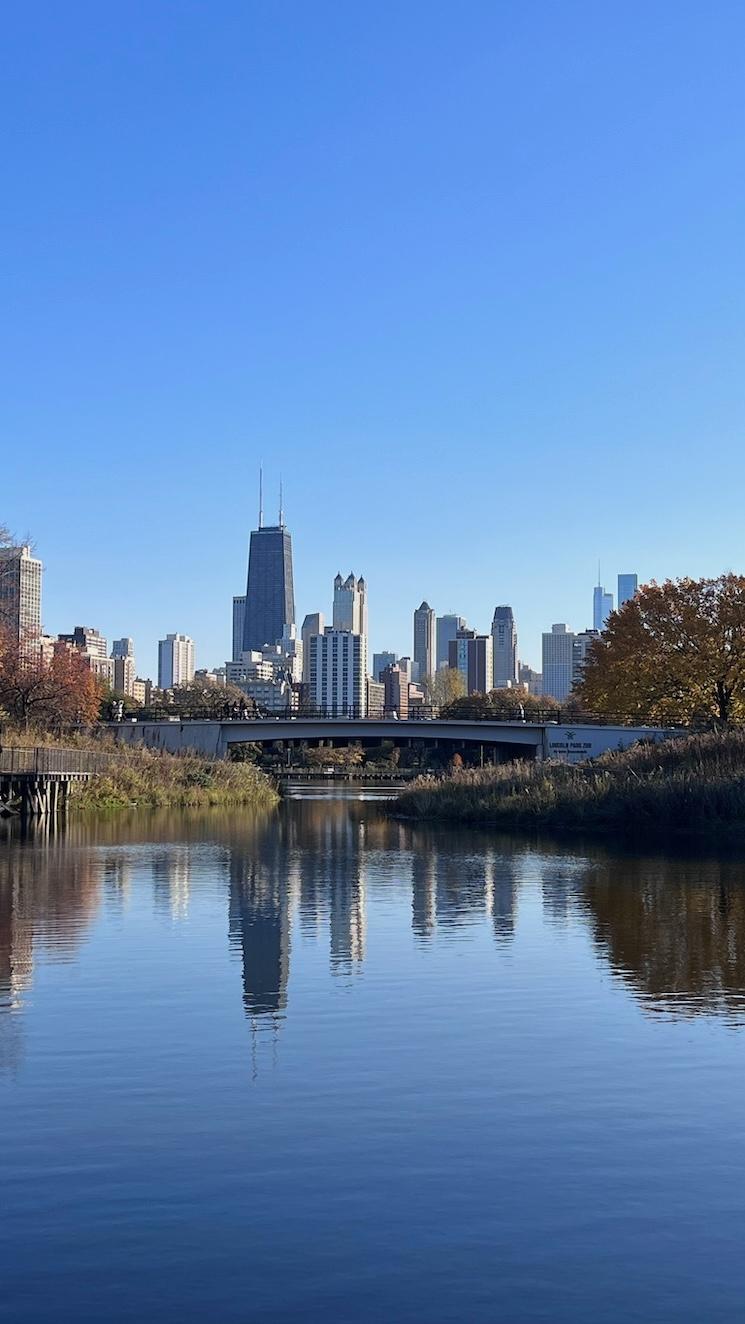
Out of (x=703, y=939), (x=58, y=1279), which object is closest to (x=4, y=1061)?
(x=58, y=1279)

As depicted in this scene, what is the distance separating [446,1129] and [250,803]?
69957 mm

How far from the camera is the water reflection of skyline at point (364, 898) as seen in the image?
18.2 meters

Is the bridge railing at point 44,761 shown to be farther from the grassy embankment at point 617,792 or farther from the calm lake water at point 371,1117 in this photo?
the calm lake water at point 371,1117

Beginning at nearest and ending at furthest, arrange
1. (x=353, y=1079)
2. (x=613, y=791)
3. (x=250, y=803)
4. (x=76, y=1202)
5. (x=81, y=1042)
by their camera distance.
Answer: (x=76, y=1202)
(x=353, y=1079)
(x=81, y=1042)
(x=613, y=791)
(x=250, y=803)

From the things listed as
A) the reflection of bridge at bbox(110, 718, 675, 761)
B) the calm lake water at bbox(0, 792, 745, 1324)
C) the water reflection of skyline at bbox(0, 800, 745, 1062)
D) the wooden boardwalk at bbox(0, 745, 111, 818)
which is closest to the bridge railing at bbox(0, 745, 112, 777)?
the wooden boardwalk at bbox(0, 745, 111, 818)

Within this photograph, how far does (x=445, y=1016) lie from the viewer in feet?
50.4

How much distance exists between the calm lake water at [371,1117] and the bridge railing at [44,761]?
2996 centimetres

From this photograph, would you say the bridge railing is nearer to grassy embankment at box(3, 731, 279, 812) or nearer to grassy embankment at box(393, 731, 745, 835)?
grassy embankment at box(3, 731, 279, 812)

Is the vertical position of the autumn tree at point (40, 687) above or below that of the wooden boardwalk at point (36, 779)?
above

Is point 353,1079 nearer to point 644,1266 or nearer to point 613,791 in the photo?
point 644,1266

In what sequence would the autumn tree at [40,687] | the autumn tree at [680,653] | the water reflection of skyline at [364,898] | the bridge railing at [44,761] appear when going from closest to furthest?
the water reflection of skyline at [364,898]
the bridge railing at [44,761]
the autumn tree at [40,687]
the autumn tree at [680,653]

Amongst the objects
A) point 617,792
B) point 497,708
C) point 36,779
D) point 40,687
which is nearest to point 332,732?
point 40,687

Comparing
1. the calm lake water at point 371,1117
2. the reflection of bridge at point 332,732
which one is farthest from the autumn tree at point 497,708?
the calm lake water at point 371,1117

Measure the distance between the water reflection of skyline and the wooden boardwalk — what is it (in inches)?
306
